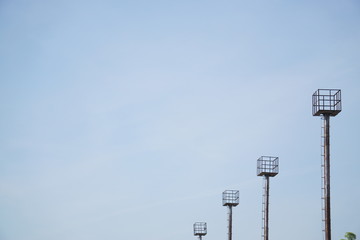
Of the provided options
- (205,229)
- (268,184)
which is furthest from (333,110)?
(205,229)

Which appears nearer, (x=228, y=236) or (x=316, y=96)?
(x=316, y=96)

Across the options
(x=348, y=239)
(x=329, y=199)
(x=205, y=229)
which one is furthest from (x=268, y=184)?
(x=348, y=239)

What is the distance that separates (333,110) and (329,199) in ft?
20.9

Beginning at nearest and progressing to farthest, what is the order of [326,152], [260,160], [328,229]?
[328,229] < [326,152] < [260,160]

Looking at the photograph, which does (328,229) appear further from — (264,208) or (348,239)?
(348,239)

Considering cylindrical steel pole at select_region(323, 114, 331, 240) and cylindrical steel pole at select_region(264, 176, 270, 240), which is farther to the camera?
cylindrical steel pole at select_region(264, 176, 270, 240)

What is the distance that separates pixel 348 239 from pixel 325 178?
5650 cm

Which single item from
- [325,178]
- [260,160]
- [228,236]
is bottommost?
[228,236]

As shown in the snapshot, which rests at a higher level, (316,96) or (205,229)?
(316,96)

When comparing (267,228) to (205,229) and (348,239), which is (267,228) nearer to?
(205,229)

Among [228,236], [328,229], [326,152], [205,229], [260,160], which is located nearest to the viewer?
[328,229]

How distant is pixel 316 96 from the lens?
3766 cm

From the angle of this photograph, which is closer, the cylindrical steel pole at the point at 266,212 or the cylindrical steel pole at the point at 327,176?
the cylindrical steel pole at the point at 327,176

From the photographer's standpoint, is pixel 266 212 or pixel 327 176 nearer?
pixel 327 176
